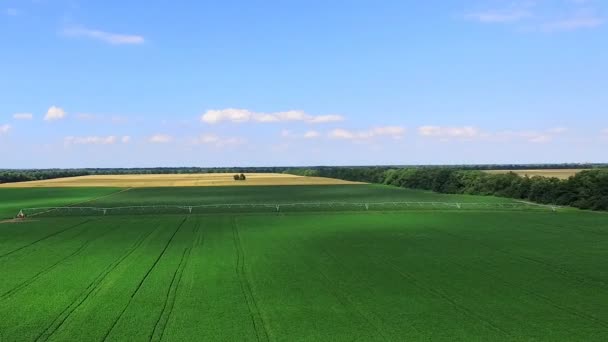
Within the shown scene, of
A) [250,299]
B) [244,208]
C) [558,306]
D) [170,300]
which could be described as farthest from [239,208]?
[558,306]

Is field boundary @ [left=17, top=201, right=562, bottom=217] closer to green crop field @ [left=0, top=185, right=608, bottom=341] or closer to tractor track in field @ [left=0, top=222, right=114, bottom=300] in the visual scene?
green crop field @ [left=0, top=185, right=608, bottom=341]

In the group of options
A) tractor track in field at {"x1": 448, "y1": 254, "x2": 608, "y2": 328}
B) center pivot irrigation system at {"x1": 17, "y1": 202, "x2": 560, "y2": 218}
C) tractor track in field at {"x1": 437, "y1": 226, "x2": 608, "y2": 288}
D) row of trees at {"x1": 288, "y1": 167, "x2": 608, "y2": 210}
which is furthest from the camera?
row of trees at {"x1": 288, "y1": 167, "x2": 608, "y2": 210}

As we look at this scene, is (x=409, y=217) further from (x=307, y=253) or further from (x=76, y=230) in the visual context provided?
(x=76, y=230)

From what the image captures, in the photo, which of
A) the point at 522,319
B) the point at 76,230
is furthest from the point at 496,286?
the point at 76,230

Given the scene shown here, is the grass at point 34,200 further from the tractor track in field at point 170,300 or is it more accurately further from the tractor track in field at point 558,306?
the tractor track in field at point 558,306

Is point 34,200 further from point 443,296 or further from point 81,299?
point 443,296

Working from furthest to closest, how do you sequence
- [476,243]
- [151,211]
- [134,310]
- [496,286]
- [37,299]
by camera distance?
[151,211]
[476,243]
[496,286]
[37,299]
[134,310]

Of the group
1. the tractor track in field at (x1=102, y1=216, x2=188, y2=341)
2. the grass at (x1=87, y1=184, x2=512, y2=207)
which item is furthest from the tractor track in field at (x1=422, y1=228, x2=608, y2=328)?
the grass at (x1=87, y1=184, x2=512, y2=207)
